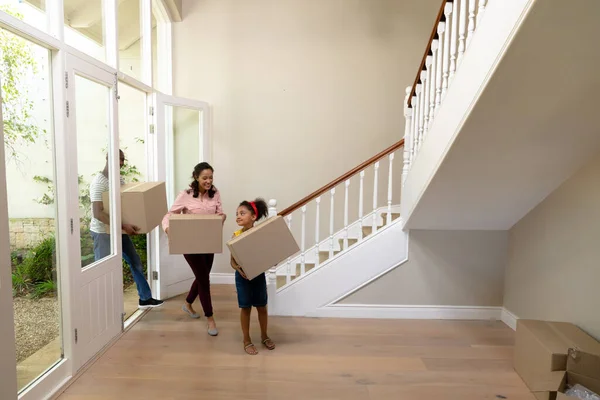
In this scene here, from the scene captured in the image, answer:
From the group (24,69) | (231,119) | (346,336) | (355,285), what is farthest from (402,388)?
(231,119)

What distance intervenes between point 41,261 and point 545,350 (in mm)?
3051

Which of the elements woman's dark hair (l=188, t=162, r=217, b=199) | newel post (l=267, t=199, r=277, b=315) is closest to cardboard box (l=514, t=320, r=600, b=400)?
newel post (l=267, t=199, r=277, b=315)

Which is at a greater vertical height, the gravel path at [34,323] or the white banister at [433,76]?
the white banister at [433,76]

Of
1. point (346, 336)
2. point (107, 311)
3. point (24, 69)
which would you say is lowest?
point (346, 336)

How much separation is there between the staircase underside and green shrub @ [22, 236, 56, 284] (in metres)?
2.54

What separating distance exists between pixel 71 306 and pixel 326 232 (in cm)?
283

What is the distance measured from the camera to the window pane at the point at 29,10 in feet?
6.55

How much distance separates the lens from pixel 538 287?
10.1 feet

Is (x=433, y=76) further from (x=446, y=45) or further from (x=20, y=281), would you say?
(x=20, y=281)

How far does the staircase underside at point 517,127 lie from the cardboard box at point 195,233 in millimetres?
1605

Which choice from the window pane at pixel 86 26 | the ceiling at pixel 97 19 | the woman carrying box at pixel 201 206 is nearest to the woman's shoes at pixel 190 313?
the woman carrying box at pixel 201 206

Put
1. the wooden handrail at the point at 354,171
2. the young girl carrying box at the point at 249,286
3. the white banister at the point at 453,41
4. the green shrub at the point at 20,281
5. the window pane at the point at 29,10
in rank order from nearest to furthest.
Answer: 1. the window pane at the point at 29,10
2. the green shrub at the point at 20,281
3. the white banister at the point at 453,41
4. the young girl carrying box at the point at 249,286
5. the wooden handrail at the point at 354,171

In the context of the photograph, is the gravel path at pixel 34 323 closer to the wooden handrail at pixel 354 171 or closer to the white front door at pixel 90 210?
the white front door at pixel 90 210

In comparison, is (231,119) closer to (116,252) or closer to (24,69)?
(116,252)
